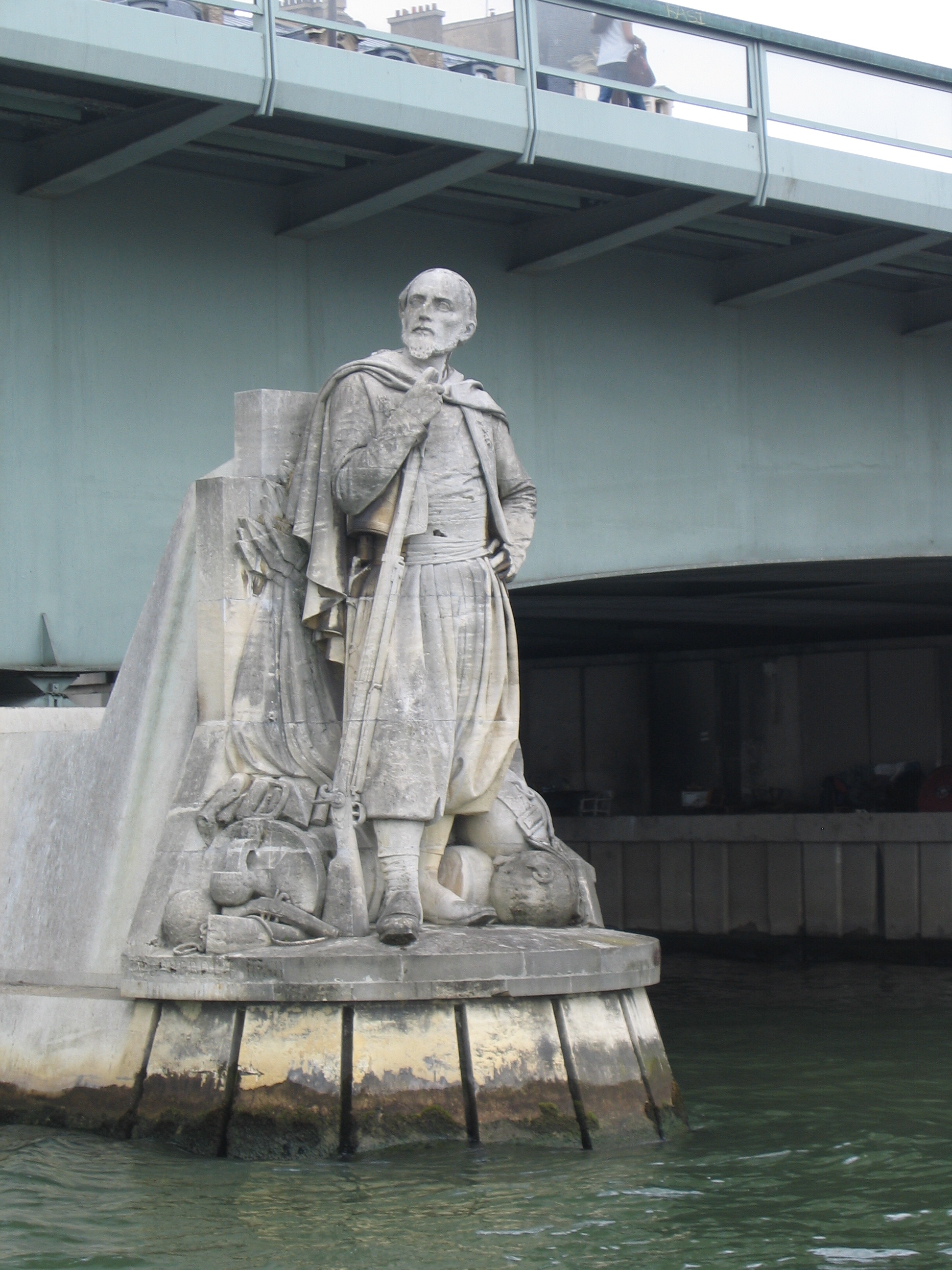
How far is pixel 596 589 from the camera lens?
20094mm

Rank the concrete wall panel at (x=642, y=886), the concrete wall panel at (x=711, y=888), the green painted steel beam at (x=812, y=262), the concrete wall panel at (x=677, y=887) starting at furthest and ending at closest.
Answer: the concrete wall panel at (x=642, y=886)
the concrete wall panel at (x=677, y=887)
the concrete wall panel at (x=711, y=888)
the green painted steel beam at (x=812, y=262)

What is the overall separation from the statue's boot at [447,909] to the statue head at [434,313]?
115 inches

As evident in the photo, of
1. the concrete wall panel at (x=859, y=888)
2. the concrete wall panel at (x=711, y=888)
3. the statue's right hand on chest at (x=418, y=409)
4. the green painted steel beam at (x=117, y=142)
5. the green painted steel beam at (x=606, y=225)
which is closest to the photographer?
the statue's right hand on chest at (x=418, y=409)

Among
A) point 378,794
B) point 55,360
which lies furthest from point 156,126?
point 378,794

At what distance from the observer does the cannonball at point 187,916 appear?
9.94 meters

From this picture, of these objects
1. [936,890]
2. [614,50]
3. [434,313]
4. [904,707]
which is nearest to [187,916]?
[434,313]

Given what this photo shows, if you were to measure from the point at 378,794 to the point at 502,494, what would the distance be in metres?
1.97

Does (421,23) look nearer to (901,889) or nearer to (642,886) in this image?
(901,889)

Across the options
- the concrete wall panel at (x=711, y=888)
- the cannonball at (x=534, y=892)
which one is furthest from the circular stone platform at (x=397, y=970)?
the concrete wall panel at (x=711, y=888)

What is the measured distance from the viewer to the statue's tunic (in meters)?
10.4

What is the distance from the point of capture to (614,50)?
46.2 feet

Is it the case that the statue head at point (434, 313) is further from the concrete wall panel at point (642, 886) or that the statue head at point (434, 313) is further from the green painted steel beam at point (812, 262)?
the concrete wall panel at point (642, 886)

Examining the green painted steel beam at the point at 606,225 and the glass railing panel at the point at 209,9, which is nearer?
the glass railing panel at the point at 209,9

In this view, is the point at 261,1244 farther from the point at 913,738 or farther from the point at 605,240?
the point at 913,738
